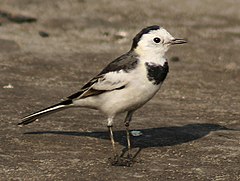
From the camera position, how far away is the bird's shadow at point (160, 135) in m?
9.45

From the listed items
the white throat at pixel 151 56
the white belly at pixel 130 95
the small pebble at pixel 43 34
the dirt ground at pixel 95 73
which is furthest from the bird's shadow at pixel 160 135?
the small pebble at pixel 43 34

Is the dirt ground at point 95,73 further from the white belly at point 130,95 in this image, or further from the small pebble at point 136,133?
the white belly at point 130,95

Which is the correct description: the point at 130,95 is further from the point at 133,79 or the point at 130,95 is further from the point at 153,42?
the point at 153,42

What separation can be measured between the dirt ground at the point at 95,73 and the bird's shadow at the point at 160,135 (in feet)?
0.05

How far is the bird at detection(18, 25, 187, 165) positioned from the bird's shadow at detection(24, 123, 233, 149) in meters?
0.78

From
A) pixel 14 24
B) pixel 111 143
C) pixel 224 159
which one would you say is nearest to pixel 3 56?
pixel 14 24

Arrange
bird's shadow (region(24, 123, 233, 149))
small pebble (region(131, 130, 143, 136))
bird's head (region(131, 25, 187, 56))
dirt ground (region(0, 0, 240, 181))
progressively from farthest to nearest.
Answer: small pebble (region(131, 130, 143, 136)), bird's shadow (region(24, 123, 233, 149)), bird's head (region(131, 25, 187, 56)), dirt ground (region(0, 0, 240, 181))

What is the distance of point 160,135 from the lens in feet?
32.0

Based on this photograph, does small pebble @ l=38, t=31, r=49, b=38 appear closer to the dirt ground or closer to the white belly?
the dirt ground

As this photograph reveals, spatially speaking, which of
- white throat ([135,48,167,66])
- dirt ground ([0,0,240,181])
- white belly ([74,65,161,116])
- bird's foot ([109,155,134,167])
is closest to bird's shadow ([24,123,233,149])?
dirt ground ([0,0,240,181])

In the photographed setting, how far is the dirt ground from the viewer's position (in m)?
8.34

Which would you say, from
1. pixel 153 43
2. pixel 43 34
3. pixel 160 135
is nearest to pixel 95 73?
pixel 43 34

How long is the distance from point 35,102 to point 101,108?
9.45ft

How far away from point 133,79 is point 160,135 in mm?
1762
